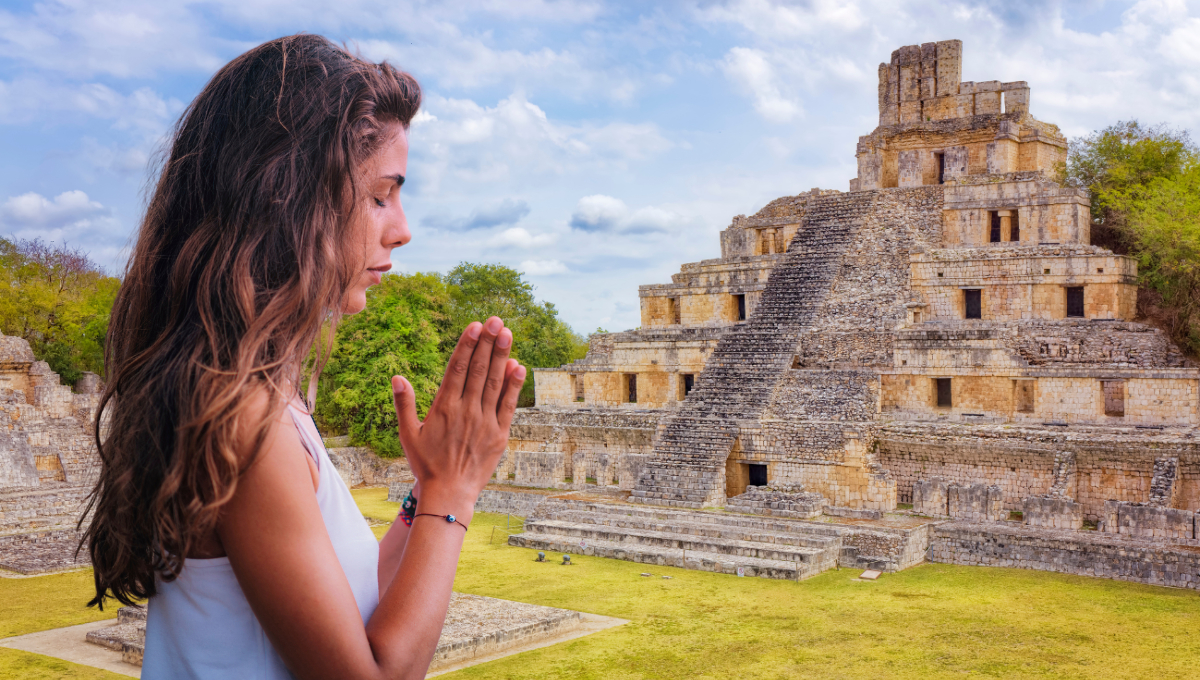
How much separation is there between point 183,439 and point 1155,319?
22376mm

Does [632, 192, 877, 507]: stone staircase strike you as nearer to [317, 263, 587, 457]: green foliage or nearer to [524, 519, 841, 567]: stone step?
[524, 519, 841, 567]: stone step

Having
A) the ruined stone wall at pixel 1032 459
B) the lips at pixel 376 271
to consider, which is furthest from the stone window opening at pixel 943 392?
the lips at pixel 376 271

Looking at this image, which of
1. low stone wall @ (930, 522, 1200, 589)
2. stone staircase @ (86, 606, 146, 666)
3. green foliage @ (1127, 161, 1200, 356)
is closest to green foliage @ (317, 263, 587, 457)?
stone staircase @ (86, 606, 146, 666)

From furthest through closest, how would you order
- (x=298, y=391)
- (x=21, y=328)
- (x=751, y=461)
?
1. (x=21, y=328)
2. (x=751, y=461)
3. (x=298, y=391)

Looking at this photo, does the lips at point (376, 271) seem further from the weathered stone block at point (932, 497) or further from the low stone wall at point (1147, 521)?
the weathered stone block at point (932, 497)

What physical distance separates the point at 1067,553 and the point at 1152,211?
9.83 metres

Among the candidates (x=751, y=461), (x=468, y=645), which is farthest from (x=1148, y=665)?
(x=751, y=461)

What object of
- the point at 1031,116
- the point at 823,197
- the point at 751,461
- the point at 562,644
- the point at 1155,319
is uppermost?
the point at 1031,116

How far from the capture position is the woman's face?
184 cm

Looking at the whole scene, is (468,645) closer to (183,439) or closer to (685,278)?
(183,439)

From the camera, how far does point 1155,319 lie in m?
20.4

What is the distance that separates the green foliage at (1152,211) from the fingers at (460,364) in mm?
20983

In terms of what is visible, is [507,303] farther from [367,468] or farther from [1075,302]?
[1075,302]

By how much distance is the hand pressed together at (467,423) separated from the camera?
1754 millimetres
